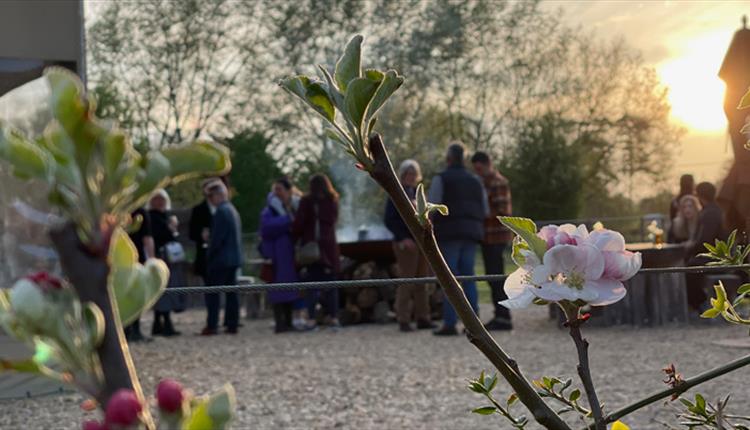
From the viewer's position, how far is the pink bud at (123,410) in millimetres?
266

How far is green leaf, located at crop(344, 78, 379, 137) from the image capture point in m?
0.53

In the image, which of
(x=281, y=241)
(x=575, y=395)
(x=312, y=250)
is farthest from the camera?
(x=281, y=241)

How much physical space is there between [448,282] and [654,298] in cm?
1022

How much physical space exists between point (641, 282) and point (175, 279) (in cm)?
496

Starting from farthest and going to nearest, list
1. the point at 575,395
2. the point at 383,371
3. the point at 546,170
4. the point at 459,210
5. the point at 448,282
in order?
the point at 546,170 → the point at 459,210 → the point at 383,371 → the point at 575,395 → the point at 448,282

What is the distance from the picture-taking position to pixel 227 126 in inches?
996

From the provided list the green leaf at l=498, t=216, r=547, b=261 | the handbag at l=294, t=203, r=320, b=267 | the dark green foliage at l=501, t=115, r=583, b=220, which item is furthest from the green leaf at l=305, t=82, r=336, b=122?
the dark green foliage at l=501, t=115, r=583, b=220

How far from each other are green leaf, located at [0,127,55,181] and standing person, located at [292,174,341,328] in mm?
9834

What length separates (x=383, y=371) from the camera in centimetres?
753

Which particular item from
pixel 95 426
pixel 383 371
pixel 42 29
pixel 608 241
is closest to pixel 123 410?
pixel 95 426

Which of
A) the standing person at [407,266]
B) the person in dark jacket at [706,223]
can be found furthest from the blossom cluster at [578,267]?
the person in dark jacket at [706,223]

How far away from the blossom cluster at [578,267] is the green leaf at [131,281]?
16.9 inches

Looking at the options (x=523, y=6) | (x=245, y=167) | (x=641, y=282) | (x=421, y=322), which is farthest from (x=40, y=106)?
(x=523, y=6)

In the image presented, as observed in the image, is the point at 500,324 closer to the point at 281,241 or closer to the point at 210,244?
the point at 281,241
